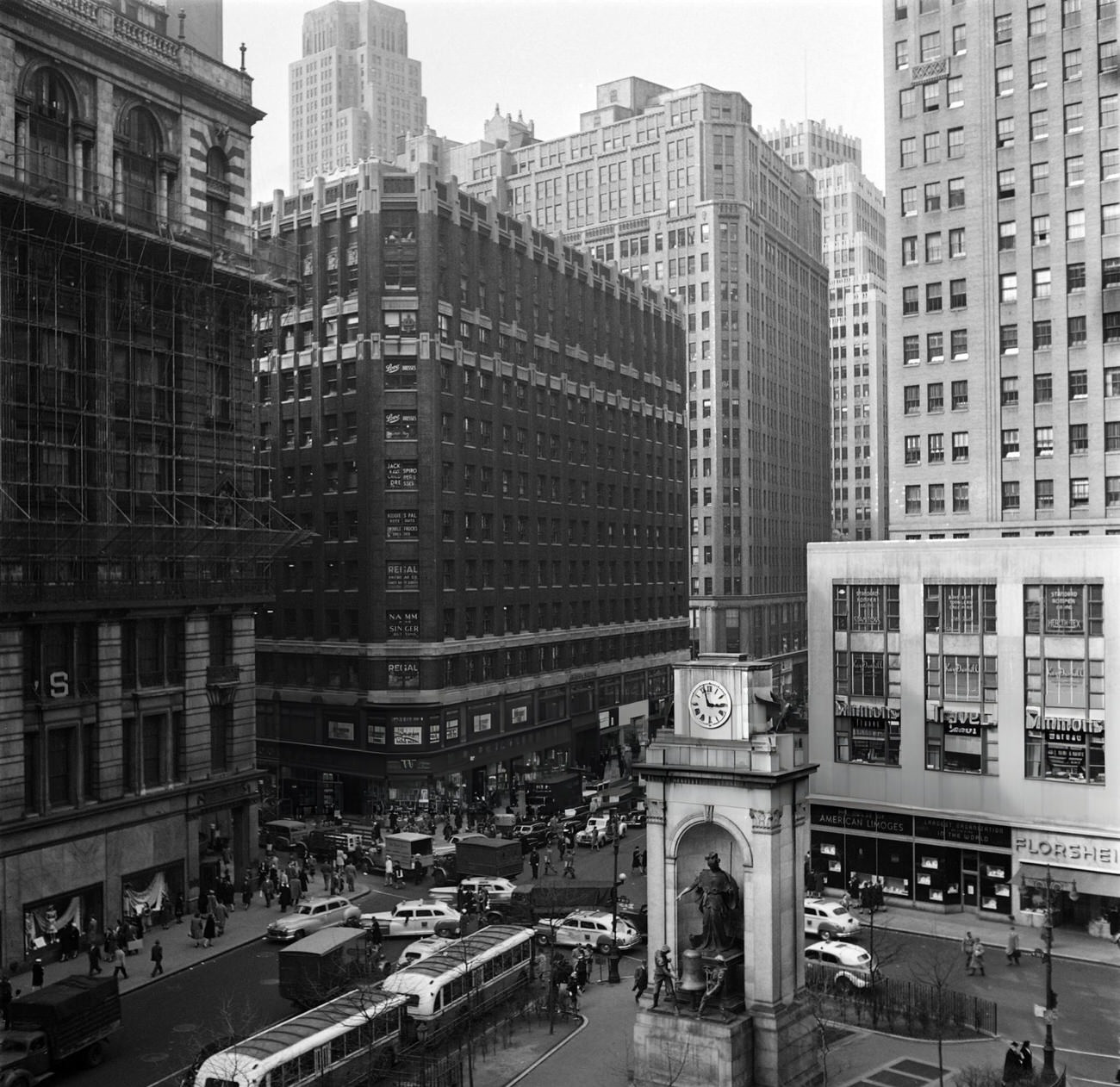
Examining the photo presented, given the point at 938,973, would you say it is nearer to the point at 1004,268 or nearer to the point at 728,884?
the point at 728,884

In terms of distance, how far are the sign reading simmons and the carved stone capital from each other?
2375cm

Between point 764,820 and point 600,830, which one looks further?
point 600,830

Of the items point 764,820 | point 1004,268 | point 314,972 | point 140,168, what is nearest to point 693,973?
point 764,820

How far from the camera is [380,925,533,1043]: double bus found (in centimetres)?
3553

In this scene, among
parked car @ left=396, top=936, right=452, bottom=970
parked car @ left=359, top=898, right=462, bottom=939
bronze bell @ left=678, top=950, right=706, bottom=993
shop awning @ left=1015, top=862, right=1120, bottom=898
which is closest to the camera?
bronze bell @ left=678, top=950, right=706, bottom=993

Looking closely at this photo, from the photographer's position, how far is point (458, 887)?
177 feet

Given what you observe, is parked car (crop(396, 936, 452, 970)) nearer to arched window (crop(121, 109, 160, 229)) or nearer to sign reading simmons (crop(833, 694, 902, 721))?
sign reading simmons (crop(833, 694, 902, 721))

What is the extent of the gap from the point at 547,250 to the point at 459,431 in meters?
20.2

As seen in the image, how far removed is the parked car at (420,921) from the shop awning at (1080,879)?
2269 cm

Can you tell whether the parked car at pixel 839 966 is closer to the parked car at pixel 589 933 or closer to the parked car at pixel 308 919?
the parked car at pixel 589 933

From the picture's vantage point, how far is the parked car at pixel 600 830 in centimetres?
6481

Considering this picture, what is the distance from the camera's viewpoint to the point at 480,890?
52.0 metres

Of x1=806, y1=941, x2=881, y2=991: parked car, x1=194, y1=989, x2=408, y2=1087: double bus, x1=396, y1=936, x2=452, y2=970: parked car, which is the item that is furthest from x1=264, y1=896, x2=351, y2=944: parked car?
x1=806, y1=941, x2=881, y2=991: parked car

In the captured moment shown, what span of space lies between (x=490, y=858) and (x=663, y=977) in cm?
2394
